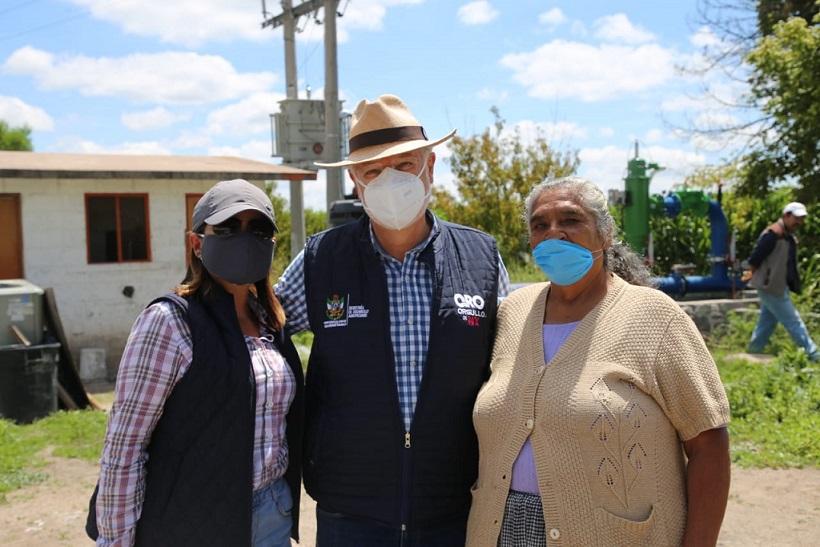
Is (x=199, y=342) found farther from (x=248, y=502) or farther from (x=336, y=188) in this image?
(x=336, y=188)

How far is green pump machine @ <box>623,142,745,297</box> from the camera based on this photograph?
12.2 meters

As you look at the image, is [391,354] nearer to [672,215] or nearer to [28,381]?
[28,381]

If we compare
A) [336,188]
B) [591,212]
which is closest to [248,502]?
[591,212]

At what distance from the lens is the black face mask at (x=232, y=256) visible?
2.35 metres

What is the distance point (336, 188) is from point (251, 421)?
11.5 metres

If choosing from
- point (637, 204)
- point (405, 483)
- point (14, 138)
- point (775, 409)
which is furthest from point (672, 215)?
point (14, 138)

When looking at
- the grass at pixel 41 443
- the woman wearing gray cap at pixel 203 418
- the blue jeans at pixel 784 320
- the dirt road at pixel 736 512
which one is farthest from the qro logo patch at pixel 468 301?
the blue jeans at pixel 784 320

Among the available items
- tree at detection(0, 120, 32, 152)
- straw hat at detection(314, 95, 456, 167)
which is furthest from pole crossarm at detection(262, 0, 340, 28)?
tree at detection(0, 120, 32, 152)

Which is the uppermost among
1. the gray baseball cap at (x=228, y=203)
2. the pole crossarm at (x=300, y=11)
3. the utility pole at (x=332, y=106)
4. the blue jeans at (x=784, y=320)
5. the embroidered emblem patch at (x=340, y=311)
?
the pole crossarm at (x=300, y=11)

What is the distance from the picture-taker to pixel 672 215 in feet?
42.2

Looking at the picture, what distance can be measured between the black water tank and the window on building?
11.2 ft

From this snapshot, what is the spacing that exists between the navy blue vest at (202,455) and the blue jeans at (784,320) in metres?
7.62

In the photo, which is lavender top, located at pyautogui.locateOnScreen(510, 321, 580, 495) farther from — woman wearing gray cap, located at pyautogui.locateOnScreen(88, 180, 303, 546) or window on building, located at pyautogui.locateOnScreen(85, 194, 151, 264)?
window on building, located at pyautogui.locateOnScreen(85, 194, 151, 264)

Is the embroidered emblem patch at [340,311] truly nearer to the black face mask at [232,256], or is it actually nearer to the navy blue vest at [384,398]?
the navy blue vest at [384,398]
